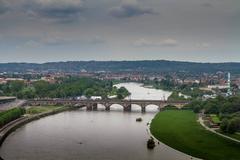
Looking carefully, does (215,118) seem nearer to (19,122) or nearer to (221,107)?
(221,107)

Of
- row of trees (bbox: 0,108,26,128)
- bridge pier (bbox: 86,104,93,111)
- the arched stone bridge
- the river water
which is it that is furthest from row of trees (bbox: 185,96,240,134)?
row of trees (bbox: 0,108,26,128)

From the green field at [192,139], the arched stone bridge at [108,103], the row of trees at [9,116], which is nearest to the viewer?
the green field at [192,139]

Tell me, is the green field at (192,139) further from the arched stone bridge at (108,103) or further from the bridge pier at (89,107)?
the bridge pier at (89,107)

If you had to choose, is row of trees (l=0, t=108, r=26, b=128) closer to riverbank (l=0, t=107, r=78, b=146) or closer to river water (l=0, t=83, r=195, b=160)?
riverbank (l=0, t=107, r=78, b=146)

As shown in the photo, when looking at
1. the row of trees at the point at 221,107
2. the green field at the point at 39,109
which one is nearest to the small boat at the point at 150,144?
the row of trees at the point at 221,107

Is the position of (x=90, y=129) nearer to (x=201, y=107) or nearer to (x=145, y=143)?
(x=145, y=143)

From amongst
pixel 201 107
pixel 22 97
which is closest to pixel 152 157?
pixel 201 107
